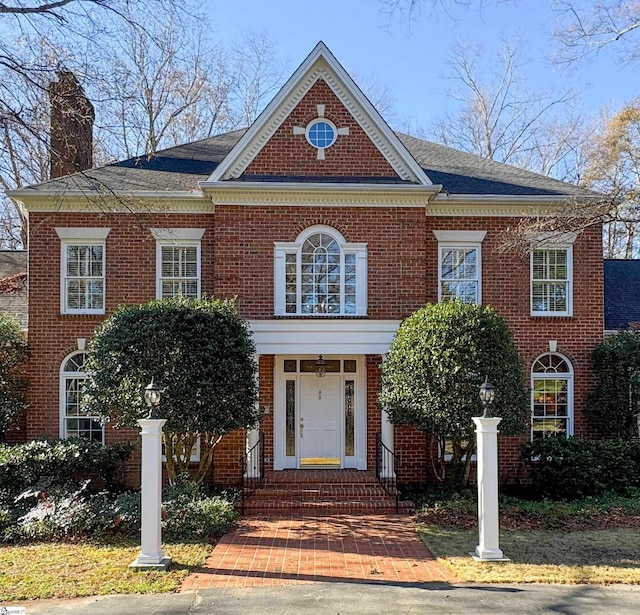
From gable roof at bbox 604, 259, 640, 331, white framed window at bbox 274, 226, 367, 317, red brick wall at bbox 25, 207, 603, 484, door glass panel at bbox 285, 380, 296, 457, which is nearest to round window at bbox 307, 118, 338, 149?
red brick wall at bbox 25, 207, 603, 484

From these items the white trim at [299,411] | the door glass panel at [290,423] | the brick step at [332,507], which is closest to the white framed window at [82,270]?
the white trim at [299,411]

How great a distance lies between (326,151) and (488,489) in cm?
799

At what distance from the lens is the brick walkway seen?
7980 millimetres

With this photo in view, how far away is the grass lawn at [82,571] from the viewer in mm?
7480

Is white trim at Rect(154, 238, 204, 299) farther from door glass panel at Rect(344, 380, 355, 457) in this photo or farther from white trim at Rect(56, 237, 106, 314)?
door glass panel at Rect(344, 380, 355, 457)

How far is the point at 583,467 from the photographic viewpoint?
12578 mm

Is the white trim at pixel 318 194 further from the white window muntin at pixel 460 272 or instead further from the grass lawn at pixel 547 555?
the grass lawn at pixel 547 555

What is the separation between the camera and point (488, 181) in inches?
595

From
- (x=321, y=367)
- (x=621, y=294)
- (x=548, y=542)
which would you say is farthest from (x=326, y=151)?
(x=621, y=294)

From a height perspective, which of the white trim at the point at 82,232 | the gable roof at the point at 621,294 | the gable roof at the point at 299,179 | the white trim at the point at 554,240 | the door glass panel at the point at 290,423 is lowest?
the door glass panel at the point at 290,423

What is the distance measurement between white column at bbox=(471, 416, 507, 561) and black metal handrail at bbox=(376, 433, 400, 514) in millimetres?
3545

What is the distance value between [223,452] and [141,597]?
6.05m

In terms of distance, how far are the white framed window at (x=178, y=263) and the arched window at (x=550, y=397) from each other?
7.94 meters

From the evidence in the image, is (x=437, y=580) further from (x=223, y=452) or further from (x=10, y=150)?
(x=10, y=150)
